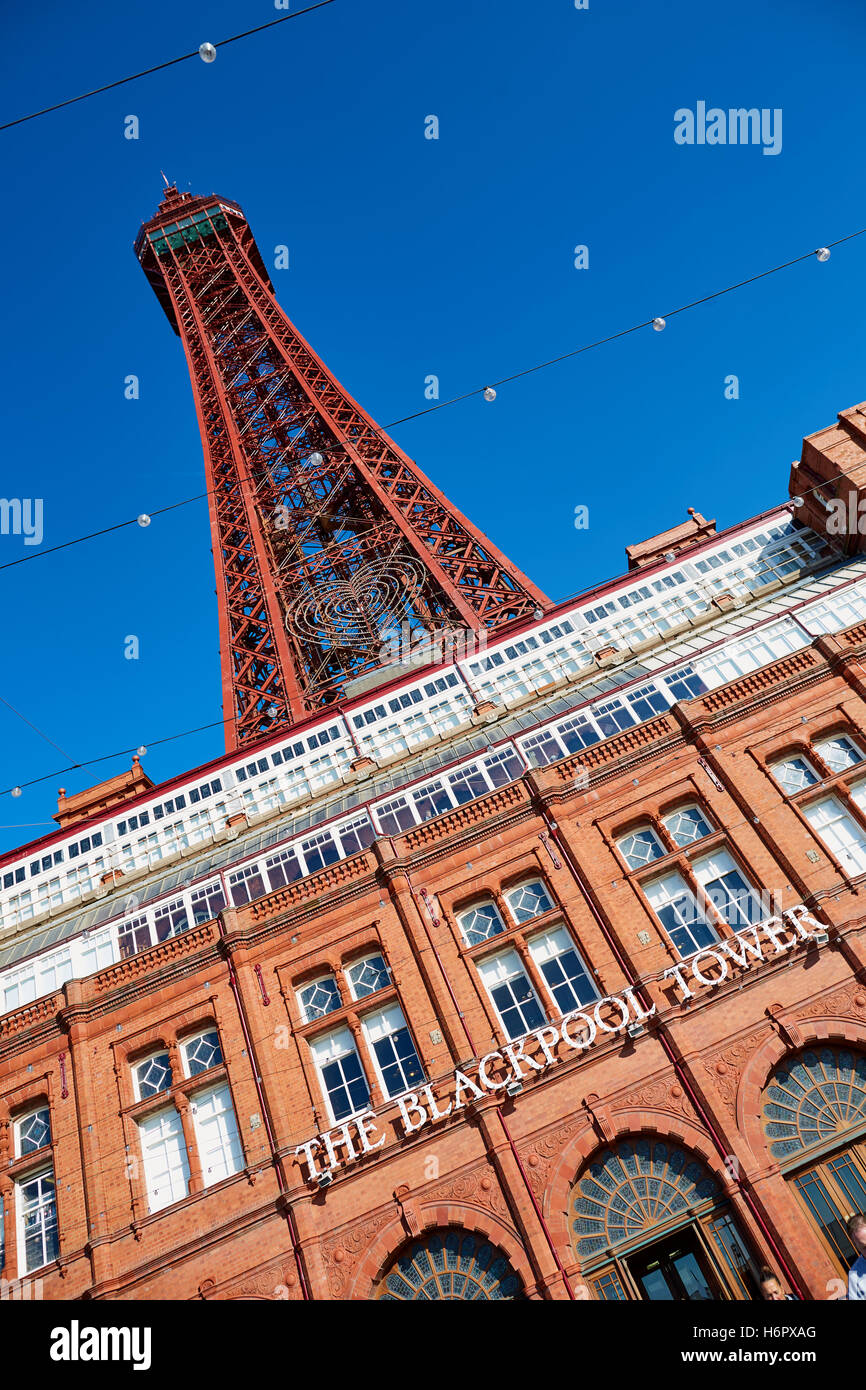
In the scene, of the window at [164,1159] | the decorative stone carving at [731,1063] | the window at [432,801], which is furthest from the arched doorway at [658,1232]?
the window at [432,801]

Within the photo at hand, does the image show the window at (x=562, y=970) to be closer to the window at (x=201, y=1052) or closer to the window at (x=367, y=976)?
the window at (x=367, y=976)

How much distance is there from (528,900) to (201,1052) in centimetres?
669

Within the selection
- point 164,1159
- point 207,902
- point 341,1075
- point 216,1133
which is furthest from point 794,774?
point 164,1159

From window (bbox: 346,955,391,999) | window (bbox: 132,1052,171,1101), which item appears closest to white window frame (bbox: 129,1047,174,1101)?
window (bbox: 132,1052,171,1101)

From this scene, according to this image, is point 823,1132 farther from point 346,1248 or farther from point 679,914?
point 346,1248

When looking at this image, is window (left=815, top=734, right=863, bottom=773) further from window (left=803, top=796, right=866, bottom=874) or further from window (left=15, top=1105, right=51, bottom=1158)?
window (left=15, top=1105, right=51, bottom=1158)

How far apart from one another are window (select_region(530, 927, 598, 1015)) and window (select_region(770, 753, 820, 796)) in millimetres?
5131

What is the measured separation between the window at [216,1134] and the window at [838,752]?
12762 mm

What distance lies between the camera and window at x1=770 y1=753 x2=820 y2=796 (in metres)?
19.7

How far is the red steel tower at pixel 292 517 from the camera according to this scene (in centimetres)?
3569

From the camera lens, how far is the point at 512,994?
18.4 m

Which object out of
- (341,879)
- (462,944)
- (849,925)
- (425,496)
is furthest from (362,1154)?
(425,496)

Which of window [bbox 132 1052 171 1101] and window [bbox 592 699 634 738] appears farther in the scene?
window [bbox 592 699 634 738]
